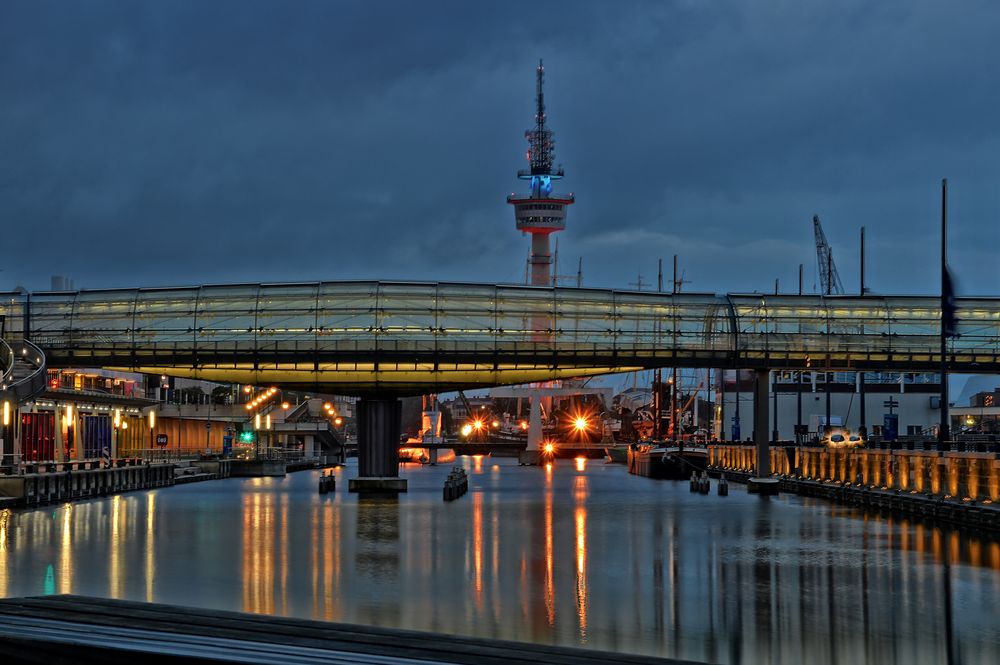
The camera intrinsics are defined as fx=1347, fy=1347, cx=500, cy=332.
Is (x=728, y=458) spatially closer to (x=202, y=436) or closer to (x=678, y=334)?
(x=678, y=334)

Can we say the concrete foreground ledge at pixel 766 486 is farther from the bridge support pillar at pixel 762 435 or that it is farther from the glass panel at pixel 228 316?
the glass panel at pixel 228 316

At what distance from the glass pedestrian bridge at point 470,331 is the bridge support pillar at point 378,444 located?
9.50ft

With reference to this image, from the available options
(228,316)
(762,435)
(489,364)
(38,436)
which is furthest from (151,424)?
(762,435)

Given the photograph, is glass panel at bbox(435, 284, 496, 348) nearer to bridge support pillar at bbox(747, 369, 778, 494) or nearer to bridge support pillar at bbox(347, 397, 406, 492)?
bridge support pillar at bbox(347, 397, 406, 492)

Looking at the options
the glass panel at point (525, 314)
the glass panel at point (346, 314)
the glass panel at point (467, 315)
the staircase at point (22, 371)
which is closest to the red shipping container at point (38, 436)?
the staircase at point (22, 371)

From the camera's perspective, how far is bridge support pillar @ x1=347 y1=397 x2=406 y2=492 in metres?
93.6

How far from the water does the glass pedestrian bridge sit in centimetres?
1176

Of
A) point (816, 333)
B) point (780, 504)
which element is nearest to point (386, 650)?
point (780, 504)

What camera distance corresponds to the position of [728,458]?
457 feet

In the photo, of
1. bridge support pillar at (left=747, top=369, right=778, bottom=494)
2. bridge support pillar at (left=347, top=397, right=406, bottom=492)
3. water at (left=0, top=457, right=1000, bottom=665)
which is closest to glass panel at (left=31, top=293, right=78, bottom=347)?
water at (left=0, top=457, right=1000, bottom=665)

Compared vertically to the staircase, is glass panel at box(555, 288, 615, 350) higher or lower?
higher

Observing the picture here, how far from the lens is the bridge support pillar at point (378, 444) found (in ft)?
A: 307

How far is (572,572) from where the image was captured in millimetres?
45188

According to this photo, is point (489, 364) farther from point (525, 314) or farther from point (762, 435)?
point (762, 435)
